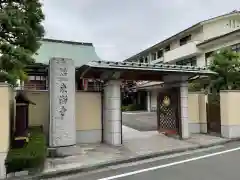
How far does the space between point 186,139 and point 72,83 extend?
583cm

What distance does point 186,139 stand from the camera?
1141 cm

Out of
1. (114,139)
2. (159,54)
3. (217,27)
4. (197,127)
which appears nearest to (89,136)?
(114,139)

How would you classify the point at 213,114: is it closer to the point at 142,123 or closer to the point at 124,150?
the point at 124,150

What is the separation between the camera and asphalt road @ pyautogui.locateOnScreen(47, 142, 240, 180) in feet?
20.0

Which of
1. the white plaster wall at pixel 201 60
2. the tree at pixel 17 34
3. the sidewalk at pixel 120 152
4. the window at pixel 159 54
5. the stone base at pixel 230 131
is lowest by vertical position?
the sidewalk at pixel 120 152

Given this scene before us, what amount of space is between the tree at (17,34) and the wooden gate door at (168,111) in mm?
6639

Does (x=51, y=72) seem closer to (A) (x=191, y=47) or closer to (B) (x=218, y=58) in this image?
(B) (x=218, y=58)

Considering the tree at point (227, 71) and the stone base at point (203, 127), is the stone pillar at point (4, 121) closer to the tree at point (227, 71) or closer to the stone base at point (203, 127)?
the stone base at point (203, 127)

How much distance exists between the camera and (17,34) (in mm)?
8609

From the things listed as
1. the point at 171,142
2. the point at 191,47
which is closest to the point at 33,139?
the point at 171,142

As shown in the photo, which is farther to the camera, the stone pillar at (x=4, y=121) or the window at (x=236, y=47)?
the window at (x=236, y=47)

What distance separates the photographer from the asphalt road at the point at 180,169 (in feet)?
20.0

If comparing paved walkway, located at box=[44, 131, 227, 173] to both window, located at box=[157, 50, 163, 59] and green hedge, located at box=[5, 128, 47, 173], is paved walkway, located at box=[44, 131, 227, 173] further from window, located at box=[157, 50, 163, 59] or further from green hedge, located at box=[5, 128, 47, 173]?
window, located at box=[157, 50, 163, 59]

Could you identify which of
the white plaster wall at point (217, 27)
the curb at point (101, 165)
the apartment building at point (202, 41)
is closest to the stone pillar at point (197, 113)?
the curb at point (101, 165)
